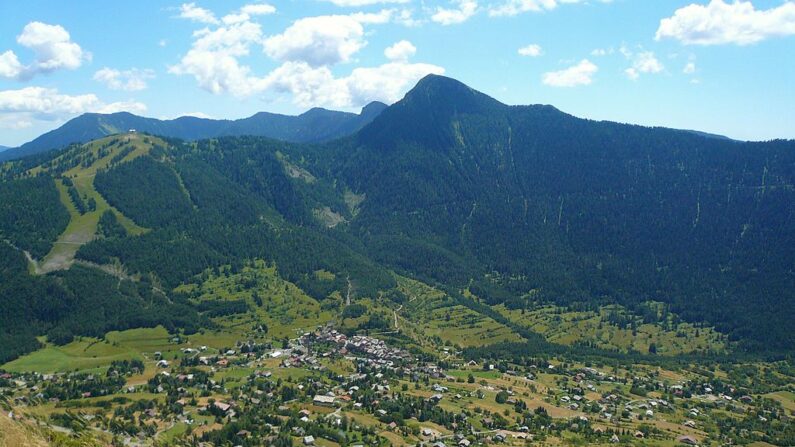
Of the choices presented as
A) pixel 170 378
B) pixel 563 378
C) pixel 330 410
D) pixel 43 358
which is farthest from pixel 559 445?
pixel 43 358

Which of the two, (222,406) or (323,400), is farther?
(323,400)

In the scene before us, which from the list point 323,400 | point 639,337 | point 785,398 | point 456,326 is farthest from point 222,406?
point 639,337

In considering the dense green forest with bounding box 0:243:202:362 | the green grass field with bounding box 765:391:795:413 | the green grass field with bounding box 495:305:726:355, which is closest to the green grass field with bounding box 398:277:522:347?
the green grass field with bounding box 495:305:726:355

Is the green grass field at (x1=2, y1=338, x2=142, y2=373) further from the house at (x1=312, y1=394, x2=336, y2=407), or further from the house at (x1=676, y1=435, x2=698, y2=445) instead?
the house at (x1=676, y1=435, x2=698, y2=445)

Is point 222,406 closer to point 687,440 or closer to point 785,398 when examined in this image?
point 687,440

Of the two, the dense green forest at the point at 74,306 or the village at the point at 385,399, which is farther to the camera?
the dense green forest at the point at 74,306

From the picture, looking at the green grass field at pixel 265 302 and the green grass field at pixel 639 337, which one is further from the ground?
the green grass field at pixel 265 302

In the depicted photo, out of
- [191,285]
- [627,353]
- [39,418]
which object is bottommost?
[627,353]

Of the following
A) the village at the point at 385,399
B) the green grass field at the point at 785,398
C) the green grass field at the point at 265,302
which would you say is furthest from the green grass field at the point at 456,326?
the green grass field at the point at 785,398

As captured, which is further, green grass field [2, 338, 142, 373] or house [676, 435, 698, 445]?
green grass field [2, 338, 142, 373]

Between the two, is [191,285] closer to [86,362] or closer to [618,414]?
[86,362]

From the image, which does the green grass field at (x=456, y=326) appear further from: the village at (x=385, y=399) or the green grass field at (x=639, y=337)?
the village at (x=385, y=399)
